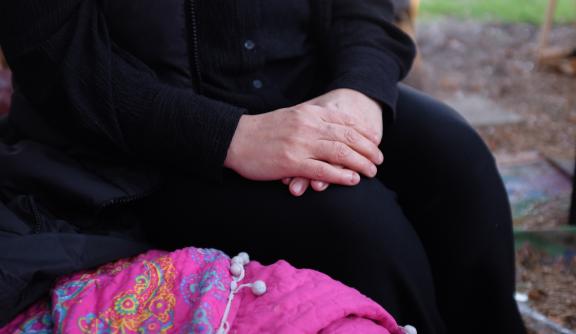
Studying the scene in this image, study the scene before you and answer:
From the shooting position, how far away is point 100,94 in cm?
90

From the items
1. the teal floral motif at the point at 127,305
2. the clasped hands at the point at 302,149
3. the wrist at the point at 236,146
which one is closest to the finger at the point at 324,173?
the clasped hands at the point at 302,149

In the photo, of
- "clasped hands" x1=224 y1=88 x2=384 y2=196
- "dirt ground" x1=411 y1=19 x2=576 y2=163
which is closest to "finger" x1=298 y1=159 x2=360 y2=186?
"clasped hands" x1=224 y1=88 x2=384 y2=196

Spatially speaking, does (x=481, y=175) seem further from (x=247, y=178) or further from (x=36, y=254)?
(x=36, y=254)

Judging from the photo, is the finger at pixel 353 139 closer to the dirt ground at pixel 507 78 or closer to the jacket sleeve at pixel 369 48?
the jacket sleeve at pixel 369 48

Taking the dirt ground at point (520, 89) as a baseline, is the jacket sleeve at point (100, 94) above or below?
above

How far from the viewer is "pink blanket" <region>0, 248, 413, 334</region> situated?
0.73m

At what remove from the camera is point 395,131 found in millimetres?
1118

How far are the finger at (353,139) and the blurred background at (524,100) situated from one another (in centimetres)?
73

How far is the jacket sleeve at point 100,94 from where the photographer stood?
89cm

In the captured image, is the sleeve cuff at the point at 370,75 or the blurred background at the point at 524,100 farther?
the blurred background at the point at 524,100

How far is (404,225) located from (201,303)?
0.38 m

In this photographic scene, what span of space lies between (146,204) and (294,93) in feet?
1.21

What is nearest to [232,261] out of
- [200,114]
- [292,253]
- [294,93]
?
[292,253]

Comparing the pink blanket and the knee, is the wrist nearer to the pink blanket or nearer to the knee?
the pink blanket
